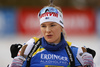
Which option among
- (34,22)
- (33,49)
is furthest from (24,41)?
(33,49)

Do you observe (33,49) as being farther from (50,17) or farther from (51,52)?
(50,17)

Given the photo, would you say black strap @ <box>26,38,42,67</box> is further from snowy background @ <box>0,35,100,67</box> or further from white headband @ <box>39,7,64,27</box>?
snowy background @ <box>0,35,100,67</box>

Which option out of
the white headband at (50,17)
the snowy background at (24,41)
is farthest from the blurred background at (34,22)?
the white headband at (50,17)

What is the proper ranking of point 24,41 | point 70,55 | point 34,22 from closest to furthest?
point 70,55, point 24,41, point 34,22

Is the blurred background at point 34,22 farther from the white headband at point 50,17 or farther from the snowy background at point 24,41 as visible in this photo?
the white headband at point 50,17

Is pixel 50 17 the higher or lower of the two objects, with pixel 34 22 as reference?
lower

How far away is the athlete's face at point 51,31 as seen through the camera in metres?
2.32

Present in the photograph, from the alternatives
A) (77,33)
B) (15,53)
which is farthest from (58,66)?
(77,33)

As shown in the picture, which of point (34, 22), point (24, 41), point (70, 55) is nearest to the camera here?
Result: point (70, 55)

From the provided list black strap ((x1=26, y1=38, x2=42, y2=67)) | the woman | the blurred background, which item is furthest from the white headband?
the blurred background

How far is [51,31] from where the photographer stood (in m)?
2.33

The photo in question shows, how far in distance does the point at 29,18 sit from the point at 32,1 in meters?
→ 2.44

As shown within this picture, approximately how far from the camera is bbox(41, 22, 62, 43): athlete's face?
7.63 feet

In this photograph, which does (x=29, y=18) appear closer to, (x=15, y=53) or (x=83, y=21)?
(x=83, y=21)
